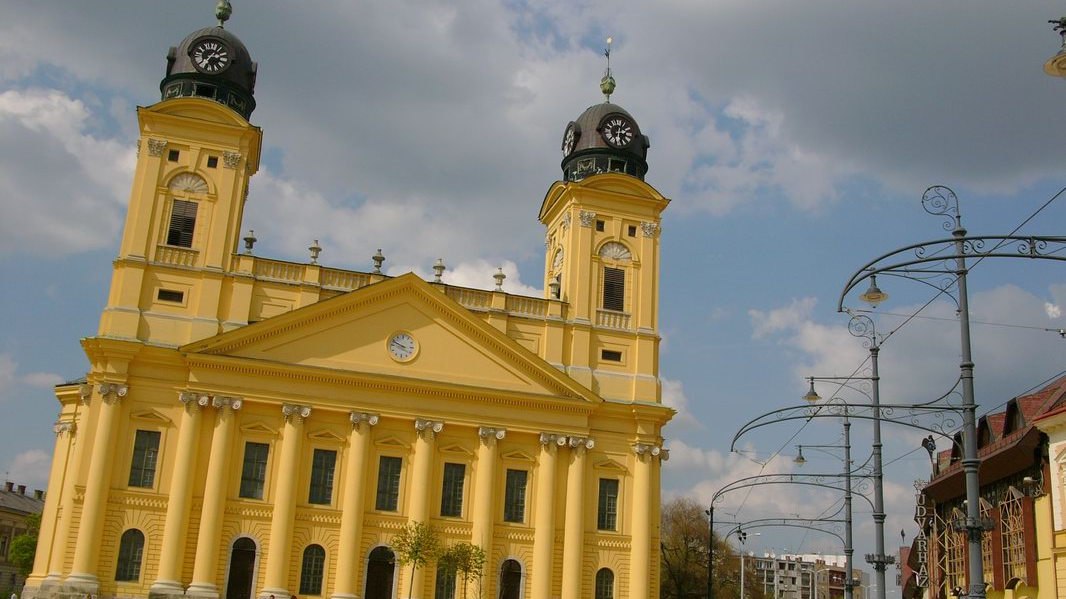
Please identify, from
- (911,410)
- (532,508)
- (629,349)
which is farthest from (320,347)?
(911,410)

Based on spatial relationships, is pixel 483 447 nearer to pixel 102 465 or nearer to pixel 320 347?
pixel 320 347

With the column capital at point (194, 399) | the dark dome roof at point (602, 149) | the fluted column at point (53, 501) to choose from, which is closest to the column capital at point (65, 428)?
the fluted column at point (53, 501)

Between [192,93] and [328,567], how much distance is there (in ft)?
69.7

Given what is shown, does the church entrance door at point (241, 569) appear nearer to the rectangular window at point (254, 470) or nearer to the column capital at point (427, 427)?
the rectangular window at point (254, 470)

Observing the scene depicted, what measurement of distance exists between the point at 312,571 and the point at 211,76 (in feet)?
71.4

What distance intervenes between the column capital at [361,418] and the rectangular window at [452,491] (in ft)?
12.0

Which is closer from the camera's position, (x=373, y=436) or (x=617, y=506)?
(x=373, y=436)

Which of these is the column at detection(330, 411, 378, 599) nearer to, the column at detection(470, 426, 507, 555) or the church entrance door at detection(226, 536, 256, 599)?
the church entrance door at detection(226, 536, 256, 599)

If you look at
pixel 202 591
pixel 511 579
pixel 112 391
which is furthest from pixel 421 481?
pixel 112 391

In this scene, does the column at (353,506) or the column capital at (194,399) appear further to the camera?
the column capital at (194,399)

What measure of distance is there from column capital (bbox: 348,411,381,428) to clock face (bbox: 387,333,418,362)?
9.04 ft

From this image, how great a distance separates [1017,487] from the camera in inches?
1364

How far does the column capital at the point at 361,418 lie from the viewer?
138 feet

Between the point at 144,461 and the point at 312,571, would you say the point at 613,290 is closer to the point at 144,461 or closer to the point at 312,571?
the point at 312,571
